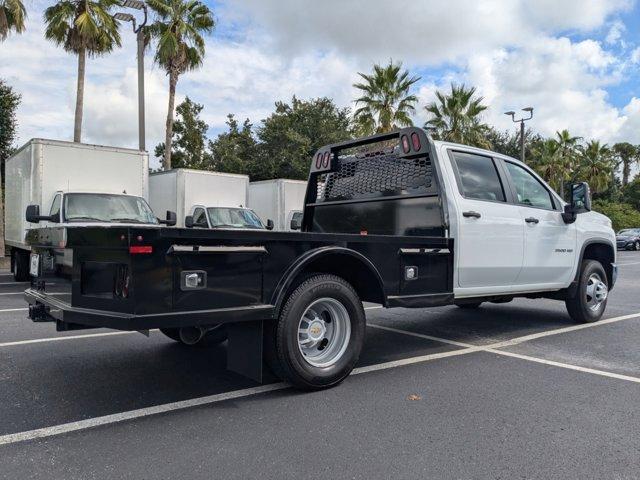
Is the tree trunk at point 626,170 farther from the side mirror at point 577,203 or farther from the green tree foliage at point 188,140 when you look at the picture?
the side mirror at point 577,203

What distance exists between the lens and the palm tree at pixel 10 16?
55.7 ft

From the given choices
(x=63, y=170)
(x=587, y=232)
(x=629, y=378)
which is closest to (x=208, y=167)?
(x=63, y=170)

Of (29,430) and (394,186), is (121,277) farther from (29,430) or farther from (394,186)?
(394,186)

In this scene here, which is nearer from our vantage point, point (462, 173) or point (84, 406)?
point (84, 406)

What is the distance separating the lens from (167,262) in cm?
340

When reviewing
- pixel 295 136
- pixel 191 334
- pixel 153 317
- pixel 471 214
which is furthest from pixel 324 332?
pixel 295 136

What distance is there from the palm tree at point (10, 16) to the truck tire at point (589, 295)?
59.8 feet

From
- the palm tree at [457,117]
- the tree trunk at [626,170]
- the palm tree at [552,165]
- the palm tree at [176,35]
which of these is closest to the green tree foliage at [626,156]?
the tree trunk at [626,170]

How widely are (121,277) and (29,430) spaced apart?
3.70 feet

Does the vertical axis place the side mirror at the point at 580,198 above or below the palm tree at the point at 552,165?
below

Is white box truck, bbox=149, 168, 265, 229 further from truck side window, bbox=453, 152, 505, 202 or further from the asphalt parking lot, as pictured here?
truck side window, bbox=453, 152, 505, 202

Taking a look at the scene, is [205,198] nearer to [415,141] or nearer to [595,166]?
[415,141]

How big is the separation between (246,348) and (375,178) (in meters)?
2.73

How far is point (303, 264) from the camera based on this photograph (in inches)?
158
